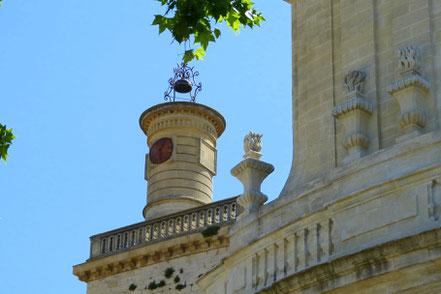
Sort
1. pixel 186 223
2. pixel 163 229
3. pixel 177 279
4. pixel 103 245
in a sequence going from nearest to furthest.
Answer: pixel 177 279, pixel 186 223, pixel 163 229, pixel 103 245

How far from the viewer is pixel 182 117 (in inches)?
1297

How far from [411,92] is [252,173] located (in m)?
2.83

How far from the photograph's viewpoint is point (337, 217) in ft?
54.1

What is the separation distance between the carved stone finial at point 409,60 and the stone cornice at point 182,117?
15.9 m

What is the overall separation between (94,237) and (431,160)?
16.7 m

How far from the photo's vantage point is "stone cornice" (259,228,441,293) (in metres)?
15.1

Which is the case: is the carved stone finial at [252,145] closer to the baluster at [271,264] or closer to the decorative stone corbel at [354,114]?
the decorative stone corbel at [354,114]

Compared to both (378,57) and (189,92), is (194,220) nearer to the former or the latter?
(189,92)

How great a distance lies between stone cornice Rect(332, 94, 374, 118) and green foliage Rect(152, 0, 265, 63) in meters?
4.55

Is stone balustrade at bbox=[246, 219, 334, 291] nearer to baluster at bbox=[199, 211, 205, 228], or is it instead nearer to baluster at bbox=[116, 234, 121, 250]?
baluster at bbox=[199, 211, 205, 228]

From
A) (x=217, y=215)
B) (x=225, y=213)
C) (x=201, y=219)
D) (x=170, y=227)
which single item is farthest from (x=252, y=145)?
(x=170, y=227)

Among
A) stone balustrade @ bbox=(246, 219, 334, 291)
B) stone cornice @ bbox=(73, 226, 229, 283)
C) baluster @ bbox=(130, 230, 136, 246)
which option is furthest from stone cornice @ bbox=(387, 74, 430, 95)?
baluster @ bbox=(130, 230, 136, 246)

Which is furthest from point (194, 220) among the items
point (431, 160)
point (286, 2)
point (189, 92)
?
point (431, 160)

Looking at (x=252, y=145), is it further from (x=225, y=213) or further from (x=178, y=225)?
(x=178, y=225)
